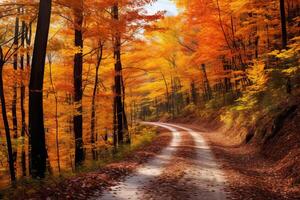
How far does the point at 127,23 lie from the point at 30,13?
589cm

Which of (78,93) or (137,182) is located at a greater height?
(78,93)

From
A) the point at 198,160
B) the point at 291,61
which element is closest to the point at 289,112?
the point at 291,61

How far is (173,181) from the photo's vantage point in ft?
35.7

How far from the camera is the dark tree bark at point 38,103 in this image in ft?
32.9

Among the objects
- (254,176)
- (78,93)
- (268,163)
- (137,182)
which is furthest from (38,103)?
(268,163)

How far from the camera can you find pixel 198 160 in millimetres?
15430

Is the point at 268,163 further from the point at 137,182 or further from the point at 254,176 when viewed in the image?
the point at 137,182

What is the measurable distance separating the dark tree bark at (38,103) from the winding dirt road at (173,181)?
2.46 meters

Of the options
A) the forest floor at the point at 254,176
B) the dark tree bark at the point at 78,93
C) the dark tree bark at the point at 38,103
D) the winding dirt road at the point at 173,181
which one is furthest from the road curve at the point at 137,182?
the dark tree bark at the point at 78,93

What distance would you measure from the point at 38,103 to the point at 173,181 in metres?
4.97

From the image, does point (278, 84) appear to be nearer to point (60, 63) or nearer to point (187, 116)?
point (60, 63)

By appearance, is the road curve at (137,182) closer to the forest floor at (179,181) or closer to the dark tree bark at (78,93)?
the forest floor at (179,181)

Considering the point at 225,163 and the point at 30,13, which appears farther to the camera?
the point at 225,163

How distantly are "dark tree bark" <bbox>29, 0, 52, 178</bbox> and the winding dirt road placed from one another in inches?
96.8
